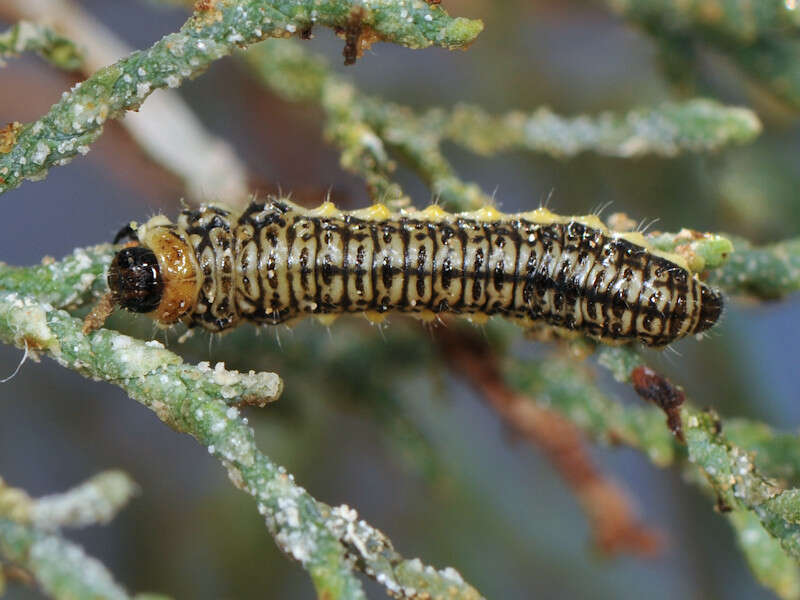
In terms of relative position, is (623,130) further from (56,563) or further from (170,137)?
(56,563)

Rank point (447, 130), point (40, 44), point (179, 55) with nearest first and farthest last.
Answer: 1. point (179, 55)
2. point (40, 44)
3. point (447, 130)

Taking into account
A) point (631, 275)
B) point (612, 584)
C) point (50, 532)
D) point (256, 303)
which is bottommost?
point (50, 532)

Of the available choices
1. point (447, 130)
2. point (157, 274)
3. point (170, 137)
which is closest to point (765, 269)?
point (447, 130)

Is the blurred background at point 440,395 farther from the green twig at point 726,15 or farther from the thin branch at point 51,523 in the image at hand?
the thin branch at point 51,523

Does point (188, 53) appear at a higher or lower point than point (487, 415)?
lower

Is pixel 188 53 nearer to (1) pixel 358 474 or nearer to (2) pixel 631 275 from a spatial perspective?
(2) pixel 631 275

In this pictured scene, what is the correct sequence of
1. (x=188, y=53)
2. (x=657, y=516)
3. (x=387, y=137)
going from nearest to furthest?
(x=188, y=53)
(x=387, y=137)
(x=657, y=516)

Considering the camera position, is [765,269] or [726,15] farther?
[726,15]

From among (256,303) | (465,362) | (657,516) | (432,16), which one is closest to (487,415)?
(657,516)
